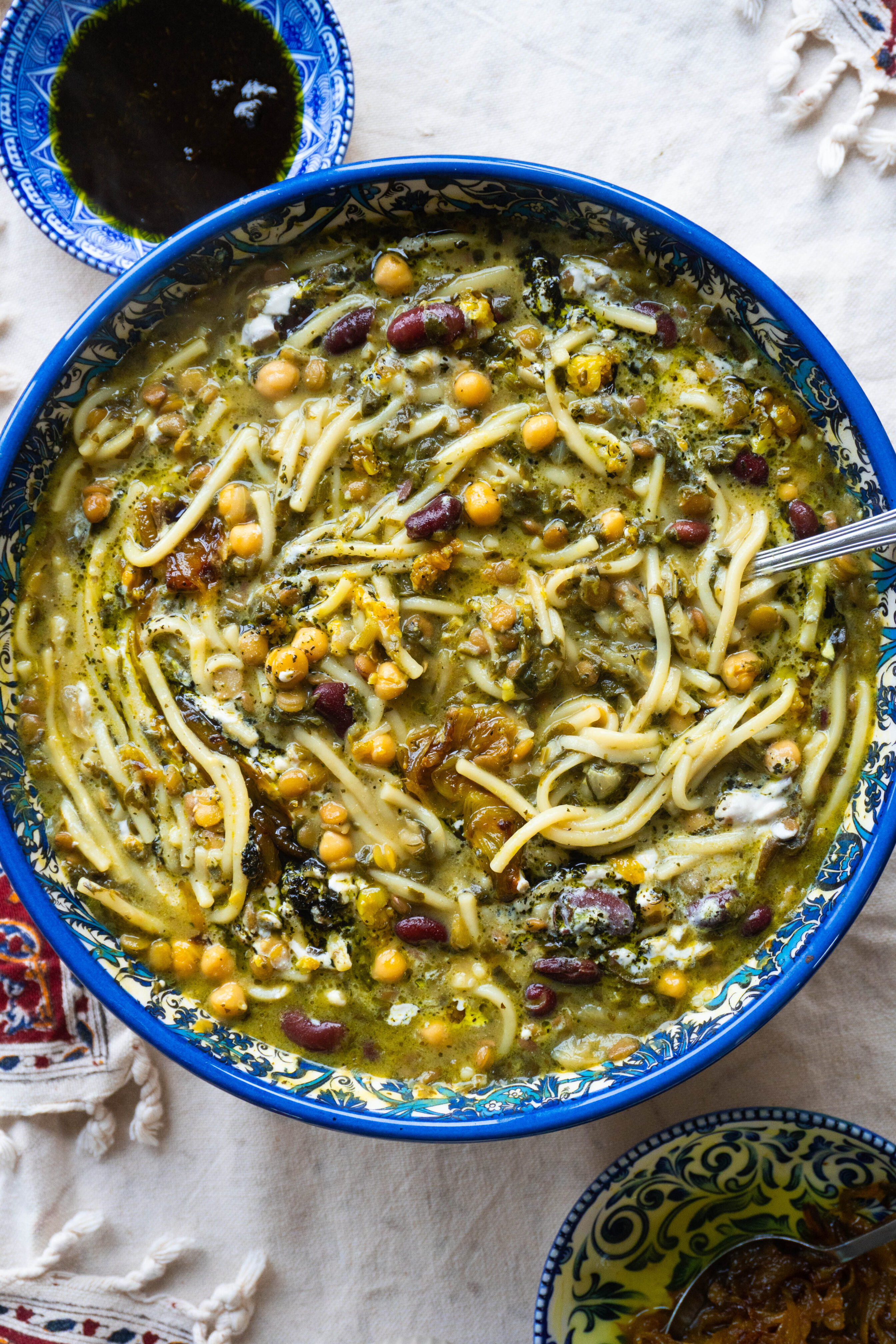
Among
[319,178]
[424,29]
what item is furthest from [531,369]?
[424,29]

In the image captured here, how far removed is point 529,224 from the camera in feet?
15.2

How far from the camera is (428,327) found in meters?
4.51

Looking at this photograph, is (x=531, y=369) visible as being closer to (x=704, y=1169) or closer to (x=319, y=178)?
(x=319, y=178)

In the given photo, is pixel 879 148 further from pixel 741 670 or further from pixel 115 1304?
pixel 115 1304

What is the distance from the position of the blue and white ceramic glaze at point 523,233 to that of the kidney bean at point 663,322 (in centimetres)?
17

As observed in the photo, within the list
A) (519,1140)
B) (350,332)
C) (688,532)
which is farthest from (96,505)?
(519,1140)

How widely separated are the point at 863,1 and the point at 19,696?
17.0 feet

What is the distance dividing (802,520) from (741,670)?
69 cm

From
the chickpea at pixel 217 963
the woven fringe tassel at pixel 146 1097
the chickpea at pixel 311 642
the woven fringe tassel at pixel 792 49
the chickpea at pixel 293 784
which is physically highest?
the woven fringe tassel at pixel 792 49

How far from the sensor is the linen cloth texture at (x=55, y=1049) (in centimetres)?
516

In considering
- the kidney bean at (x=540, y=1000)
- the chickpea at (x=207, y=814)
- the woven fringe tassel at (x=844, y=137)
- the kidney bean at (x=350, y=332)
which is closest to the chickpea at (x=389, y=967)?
the kidney bean at (x=540, y=1000)

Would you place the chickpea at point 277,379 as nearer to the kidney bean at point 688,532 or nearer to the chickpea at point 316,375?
the chickpea at point 316,375

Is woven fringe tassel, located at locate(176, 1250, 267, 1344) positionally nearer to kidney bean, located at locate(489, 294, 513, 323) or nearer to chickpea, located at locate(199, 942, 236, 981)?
chickpea, located at locate(199, 942, 236, 981)

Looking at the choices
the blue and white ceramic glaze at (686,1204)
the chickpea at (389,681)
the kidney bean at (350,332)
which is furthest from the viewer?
the blue and white ceramic glaze at (686,1204)
